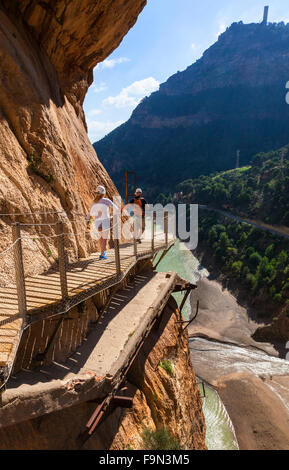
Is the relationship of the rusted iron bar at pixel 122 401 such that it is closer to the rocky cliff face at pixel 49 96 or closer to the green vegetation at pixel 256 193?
the rocky cliff face at pixel 49 96

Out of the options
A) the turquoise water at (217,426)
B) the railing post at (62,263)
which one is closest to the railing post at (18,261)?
the railing post at (62,263)

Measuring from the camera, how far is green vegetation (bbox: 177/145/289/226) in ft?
160

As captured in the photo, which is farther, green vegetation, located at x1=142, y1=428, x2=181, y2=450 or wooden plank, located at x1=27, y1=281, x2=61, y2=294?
green vegetation, located at x1=142, y1=428, x2=181, y2=450

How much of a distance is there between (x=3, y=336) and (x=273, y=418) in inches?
718

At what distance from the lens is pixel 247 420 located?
16.1 metres

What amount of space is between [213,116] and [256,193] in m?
85.8

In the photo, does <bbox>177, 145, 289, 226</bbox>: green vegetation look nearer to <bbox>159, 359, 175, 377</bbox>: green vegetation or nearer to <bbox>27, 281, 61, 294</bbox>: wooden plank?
<bbox>159, 359, 175, 377</bbox>: green vegetation

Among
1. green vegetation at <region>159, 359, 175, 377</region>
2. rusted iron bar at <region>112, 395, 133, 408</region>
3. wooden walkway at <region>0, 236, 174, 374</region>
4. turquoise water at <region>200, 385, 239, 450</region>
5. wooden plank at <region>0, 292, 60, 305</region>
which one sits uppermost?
wooden plank at <region>0, 292, 60, 305</region>

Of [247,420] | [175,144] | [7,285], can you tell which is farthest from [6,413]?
[175,144]

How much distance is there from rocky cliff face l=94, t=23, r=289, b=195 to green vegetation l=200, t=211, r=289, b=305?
45.6m

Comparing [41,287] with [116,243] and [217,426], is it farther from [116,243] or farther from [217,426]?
[217,426]

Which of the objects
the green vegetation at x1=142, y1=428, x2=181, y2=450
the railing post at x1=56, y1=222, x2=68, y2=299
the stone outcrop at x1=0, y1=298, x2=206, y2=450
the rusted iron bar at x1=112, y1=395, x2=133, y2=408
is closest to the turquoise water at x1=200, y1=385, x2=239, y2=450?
the stone outcrop at x1=0, y1=298, x2=206, y2=450

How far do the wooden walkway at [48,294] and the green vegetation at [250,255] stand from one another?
96.9 feet

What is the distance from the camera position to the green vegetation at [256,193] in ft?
160
